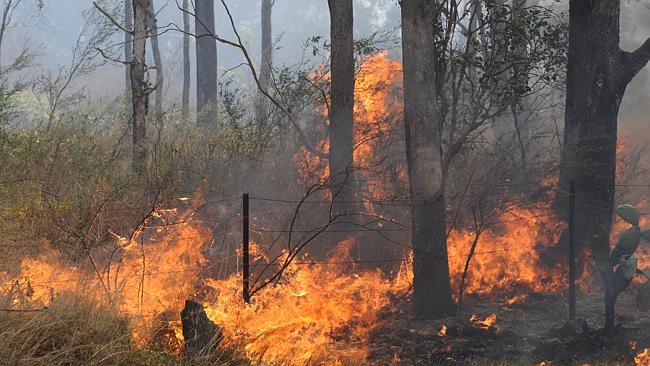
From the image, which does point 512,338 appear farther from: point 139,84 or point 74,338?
point 139,84

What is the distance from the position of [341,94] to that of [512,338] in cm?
444

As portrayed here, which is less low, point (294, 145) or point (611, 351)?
point (294, 145)

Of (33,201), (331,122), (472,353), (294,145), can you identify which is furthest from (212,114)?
(472,353)

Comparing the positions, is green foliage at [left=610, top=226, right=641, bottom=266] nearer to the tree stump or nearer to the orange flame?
the orange flame

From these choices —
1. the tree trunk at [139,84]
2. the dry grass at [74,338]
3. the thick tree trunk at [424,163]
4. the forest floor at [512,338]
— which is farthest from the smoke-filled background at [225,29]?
the dry grass at [74,338]

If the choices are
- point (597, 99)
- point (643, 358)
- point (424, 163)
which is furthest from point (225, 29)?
point (643, 358)

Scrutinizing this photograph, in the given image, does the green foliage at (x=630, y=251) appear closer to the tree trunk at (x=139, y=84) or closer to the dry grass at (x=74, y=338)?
the dry grass at (x=74, y=338)

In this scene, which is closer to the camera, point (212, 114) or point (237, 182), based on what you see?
point (237, 182)

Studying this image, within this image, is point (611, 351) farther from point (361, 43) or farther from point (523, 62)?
point (361, 43)

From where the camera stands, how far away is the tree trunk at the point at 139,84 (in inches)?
456

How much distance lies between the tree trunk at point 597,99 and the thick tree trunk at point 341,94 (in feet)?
10.2

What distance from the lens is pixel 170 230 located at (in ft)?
29.9

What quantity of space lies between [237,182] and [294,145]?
1832 mm

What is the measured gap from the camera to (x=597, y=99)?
30.6 feet
